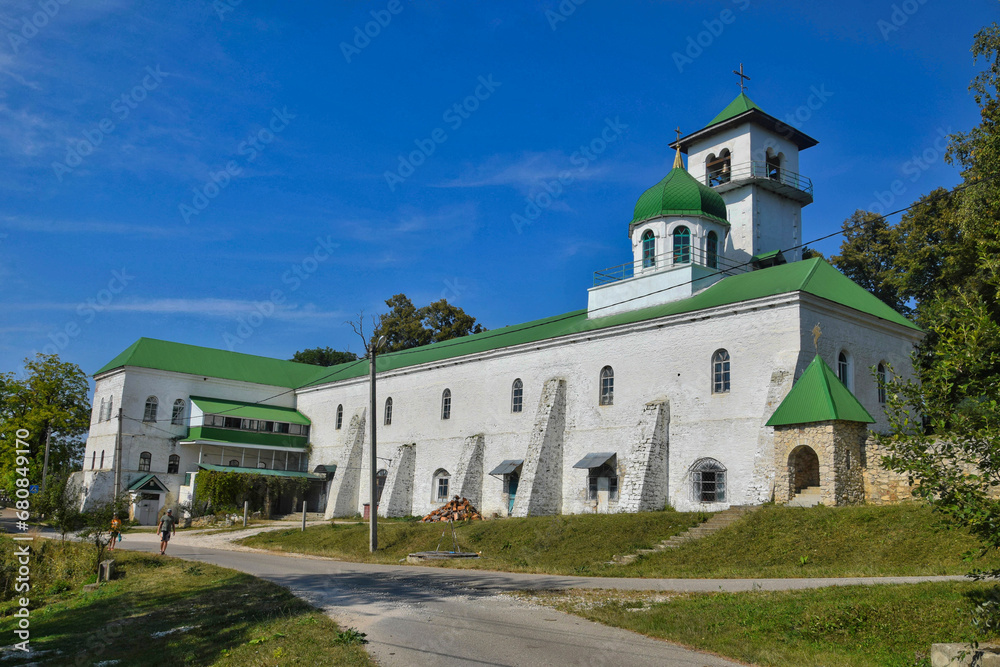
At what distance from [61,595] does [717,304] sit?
72.9ft

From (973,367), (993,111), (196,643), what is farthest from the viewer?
(993,111)

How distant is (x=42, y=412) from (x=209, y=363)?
36.8ft

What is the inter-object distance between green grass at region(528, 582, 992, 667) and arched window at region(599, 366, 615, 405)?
62.8ft

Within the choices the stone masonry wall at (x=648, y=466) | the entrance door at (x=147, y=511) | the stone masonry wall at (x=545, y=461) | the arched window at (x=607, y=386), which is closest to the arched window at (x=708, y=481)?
the stone masonry wall at (x=648, y=466)

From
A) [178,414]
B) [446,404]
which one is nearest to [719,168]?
[446,404]

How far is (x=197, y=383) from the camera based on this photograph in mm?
49125

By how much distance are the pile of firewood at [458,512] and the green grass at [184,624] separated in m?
10.3

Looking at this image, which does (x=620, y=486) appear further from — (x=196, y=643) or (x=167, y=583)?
(x=196, y=643)

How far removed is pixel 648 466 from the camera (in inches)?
1078

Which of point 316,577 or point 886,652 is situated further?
point 316,577

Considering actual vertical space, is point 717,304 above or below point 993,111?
below

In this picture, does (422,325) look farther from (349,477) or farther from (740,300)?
(740,300)

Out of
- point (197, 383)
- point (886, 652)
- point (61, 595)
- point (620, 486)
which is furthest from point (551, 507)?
point (197, 383)

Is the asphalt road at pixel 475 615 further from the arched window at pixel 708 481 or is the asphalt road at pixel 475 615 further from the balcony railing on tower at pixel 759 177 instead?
the balcony railing on tower at pixel 759 177
